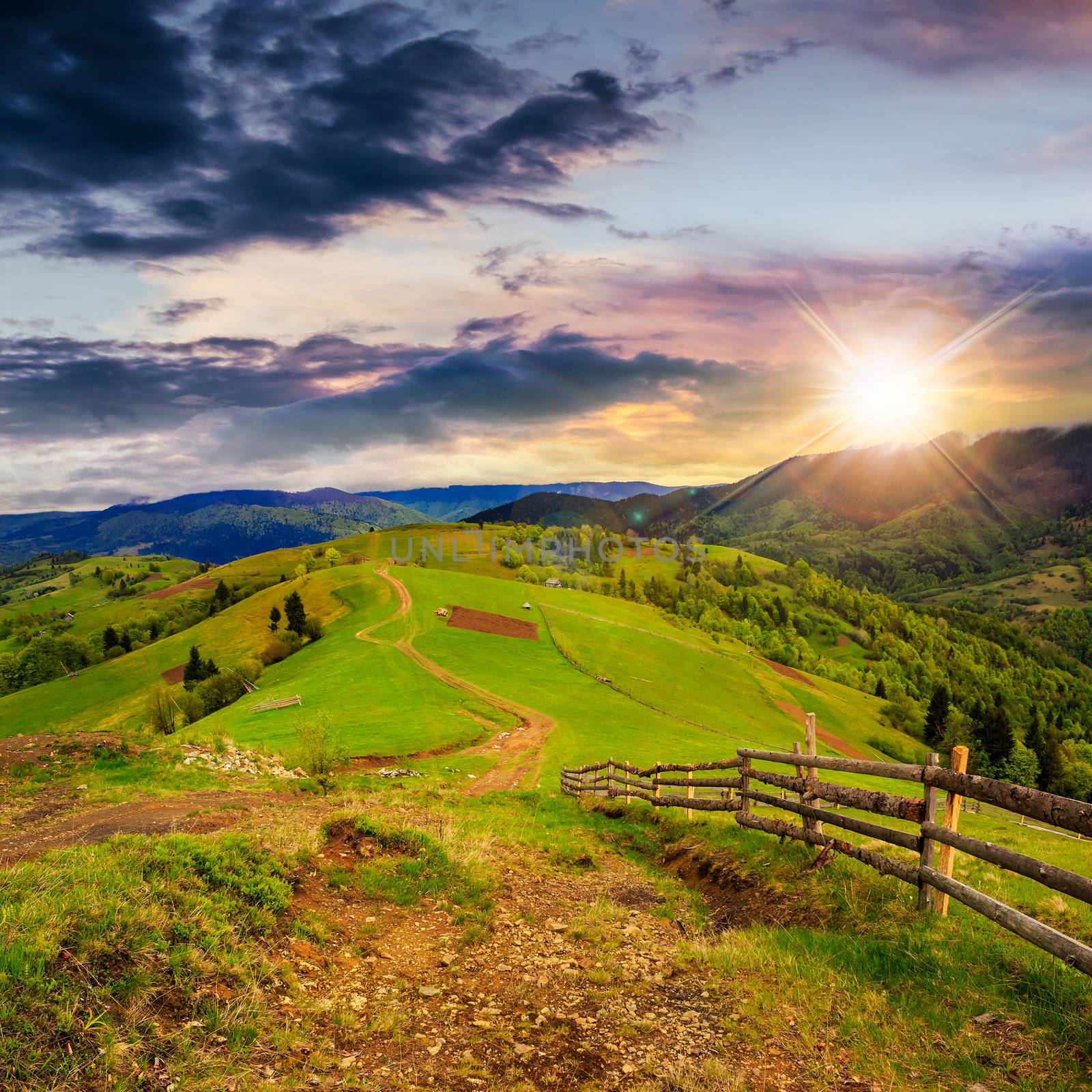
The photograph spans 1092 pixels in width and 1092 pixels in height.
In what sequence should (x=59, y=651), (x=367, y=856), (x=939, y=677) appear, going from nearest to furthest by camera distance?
1. (x=367, y=856)
2. (x=59, y=651)
3. (x=939, y=677)

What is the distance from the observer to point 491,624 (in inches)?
3538

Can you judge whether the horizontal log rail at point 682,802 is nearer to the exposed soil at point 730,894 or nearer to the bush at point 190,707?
the exposed soil at point 730,894

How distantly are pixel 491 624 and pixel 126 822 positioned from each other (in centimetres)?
7552

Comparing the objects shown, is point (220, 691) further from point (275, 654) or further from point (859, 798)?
point (859, 798)

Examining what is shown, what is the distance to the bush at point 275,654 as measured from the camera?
279 feet

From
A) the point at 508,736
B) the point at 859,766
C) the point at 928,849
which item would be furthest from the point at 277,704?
the point at 928,849

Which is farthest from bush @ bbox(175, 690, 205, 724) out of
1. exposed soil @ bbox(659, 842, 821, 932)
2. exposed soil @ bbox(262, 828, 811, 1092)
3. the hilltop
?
exposed soil @ bbox(659, 842, 821, 932)

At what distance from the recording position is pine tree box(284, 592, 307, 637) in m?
93.0

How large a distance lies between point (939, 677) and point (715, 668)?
12071 centimetres

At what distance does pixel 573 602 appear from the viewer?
114m

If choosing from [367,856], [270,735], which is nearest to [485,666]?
[270,735]

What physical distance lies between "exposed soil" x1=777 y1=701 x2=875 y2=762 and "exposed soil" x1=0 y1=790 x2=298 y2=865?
75778 millimetres

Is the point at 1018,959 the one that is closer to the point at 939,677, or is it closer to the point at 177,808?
the point at 177,808

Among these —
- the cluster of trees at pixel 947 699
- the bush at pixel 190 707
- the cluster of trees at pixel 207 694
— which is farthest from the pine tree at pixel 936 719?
the bush at pixel 190 707
